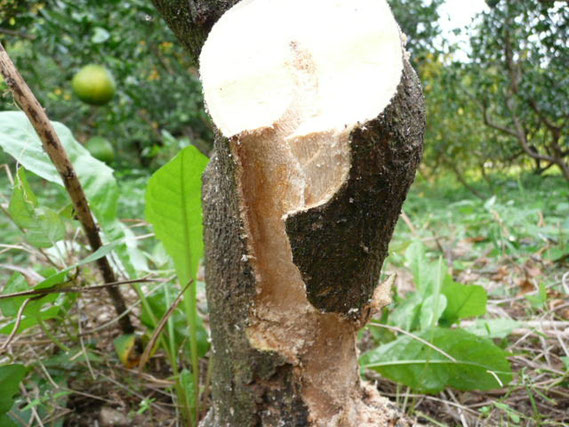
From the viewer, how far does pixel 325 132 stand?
1.80 ft

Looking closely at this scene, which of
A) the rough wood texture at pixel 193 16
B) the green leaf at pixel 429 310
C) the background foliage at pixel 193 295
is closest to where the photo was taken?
the rough wood texture at pixel 193 16

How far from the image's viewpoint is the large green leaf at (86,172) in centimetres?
96

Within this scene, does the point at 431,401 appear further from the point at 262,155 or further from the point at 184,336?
the point at 262,155

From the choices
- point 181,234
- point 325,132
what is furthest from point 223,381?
point 325,132

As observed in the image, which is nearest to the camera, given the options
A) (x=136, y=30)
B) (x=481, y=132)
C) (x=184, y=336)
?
(x=184, y=336)

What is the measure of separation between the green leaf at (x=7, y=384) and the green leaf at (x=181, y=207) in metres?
0.32

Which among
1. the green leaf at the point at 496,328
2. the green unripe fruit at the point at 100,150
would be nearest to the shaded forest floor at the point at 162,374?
the green leaf at the point at 496,328

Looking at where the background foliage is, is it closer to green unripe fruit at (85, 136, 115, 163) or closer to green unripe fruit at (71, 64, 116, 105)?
green unripe fruit at (71, 64, 116, 105)

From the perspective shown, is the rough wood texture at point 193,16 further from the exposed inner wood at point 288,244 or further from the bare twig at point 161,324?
the bare twig at point 161,324

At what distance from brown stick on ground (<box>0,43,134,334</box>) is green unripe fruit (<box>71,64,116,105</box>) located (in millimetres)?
1090

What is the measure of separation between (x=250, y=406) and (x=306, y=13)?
0.54 meters

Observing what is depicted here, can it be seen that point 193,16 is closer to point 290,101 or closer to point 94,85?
point 290,101

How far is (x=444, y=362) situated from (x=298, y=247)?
0.54 m

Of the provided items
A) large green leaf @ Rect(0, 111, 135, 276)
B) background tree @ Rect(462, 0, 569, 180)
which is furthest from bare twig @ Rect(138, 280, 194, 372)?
background tree @ Rect(462, 0, 569, 180)
